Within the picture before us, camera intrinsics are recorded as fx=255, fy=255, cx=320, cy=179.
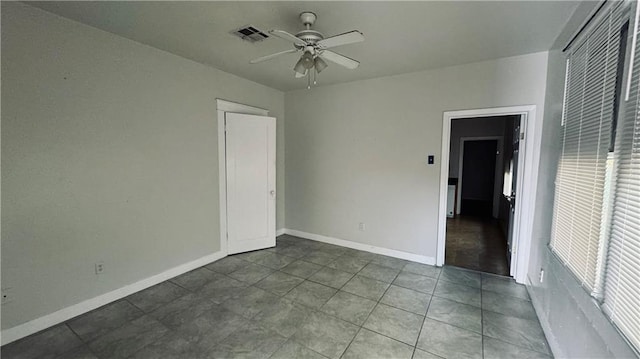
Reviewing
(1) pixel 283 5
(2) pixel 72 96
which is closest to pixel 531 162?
(1) pixel 283 5

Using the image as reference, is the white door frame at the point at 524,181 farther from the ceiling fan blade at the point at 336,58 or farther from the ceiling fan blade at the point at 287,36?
the ceiling fan blade at the point at 287,36

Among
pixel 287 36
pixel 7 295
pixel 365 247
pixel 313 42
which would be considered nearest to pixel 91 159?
pixel 7 295

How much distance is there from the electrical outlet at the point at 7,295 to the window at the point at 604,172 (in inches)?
150

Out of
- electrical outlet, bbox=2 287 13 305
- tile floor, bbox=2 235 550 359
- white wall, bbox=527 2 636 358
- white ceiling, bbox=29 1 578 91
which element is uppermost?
white ceiling, bbox=29 1 578 91

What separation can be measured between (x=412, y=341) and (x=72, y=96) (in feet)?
11.7

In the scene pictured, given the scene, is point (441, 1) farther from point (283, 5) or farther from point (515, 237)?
point (515, 237)

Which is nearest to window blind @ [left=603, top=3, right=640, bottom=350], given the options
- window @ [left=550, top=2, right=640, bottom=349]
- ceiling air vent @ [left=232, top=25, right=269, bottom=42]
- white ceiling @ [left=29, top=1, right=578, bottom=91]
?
window @ [left=550, top=2, right=640, bottom=349]

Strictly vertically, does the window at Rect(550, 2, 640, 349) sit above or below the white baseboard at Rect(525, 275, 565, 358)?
above

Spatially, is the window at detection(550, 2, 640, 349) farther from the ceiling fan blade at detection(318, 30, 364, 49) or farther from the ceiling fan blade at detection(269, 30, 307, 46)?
the ceiling fan blade at detection(269, 30, 307, 46)

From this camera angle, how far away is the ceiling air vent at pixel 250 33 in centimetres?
232

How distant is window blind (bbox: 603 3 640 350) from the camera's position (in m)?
1.05

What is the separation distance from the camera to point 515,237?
3.03 m

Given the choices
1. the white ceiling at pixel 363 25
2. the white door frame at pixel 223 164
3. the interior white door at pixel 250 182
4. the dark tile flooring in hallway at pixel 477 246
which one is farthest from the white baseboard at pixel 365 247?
the white ceiling at pixel 363 25

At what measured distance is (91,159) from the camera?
7.83 feet
